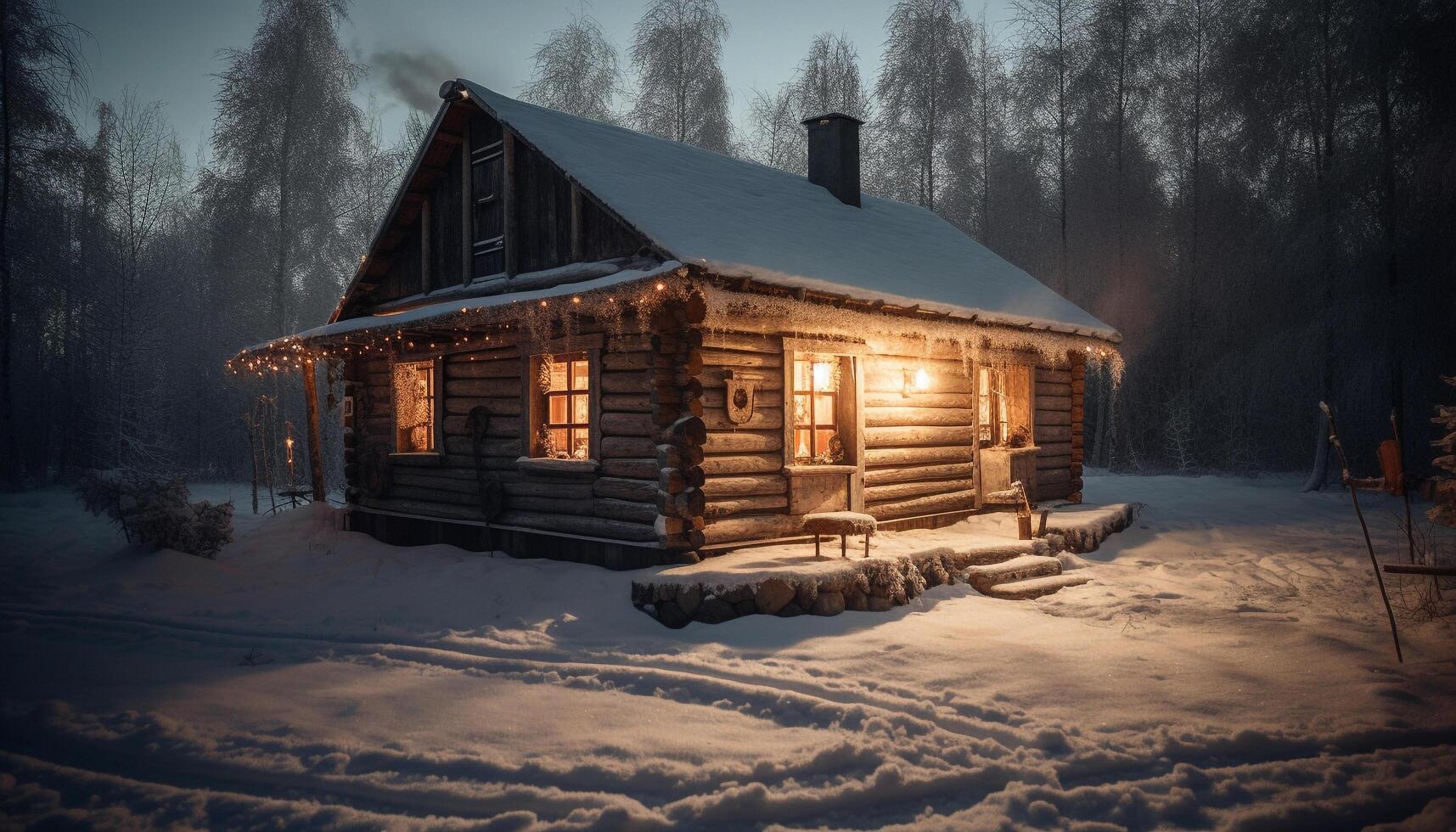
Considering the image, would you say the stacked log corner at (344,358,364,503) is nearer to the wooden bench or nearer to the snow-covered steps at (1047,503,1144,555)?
the wooden bench

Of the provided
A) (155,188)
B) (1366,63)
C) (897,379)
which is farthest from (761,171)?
(155,188)

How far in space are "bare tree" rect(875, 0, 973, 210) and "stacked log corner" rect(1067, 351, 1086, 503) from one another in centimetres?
1240

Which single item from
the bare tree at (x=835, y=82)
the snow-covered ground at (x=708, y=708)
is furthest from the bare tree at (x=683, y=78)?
the snow-covered ground at (x=708, y=708)

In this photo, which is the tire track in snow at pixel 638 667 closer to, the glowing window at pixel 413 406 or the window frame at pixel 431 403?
the window frame at pixel 431 403

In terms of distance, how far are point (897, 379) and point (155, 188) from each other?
75.0 feet

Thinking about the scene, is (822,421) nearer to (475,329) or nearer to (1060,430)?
(475,329)

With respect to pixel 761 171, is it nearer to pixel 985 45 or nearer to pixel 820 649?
pixel 820 649

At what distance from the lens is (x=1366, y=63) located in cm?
1507

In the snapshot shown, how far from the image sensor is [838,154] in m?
14.4

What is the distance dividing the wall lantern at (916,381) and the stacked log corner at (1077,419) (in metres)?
4.42

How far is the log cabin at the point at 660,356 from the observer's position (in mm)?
8641

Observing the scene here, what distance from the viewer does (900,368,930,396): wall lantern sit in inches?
431

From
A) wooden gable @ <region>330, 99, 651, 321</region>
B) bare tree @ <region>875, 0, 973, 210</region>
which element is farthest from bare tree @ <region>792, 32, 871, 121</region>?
wooden gable @ <region>330, 99, 651, 321</region>

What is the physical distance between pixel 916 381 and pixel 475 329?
5.85 m
